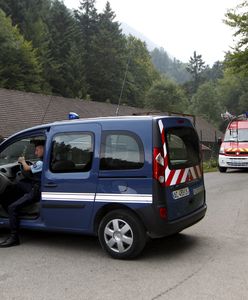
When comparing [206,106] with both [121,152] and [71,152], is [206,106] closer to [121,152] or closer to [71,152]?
[71,152]

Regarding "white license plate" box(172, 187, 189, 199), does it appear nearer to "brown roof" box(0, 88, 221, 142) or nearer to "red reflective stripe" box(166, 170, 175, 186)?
"red reflective stripe" box(166, 170, 175, 186)

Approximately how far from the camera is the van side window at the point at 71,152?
637cm

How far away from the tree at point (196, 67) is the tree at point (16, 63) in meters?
71.9

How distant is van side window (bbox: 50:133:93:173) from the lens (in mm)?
6371

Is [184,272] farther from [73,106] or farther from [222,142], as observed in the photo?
[73,106]

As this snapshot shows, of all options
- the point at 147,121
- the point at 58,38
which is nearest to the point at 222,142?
the point at 147,121

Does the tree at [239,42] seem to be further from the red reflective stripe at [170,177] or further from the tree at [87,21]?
the tree at [87,21]

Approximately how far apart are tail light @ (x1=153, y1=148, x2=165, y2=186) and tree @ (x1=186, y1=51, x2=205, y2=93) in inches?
4549

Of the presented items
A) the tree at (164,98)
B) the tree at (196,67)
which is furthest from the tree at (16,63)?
the tree at (196,67)

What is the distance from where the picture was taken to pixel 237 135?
20875 mm

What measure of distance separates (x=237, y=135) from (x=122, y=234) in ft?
51.7

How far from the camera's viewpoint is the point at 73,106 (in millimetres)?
39719

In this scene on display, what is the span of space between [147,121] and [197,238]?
88.6 inches

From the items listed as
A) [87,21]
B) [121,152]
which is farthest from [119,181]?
[87,21]
